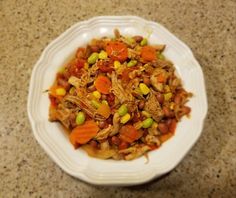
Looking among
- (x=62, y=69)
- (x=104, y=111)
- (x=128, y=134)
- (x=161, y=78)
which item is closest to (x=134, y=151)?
(x=128, y=134)

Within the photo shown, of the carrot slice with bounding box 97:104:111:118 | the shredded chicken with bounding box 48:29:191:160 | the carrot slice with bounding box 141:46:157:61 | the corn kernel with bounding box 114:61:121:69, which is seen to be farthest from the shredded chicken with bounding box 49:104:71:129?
the carrot slice with bounding box 141:46:157:61

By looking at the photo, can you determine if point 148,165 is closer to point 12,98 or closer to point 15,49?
point 12,98

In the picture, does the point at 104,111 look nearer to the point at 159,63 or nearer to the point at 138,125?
the point at 138,125

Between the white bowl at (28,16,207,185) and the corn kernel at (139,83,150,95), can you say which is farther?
the corn kernel at (139,83,150,95)

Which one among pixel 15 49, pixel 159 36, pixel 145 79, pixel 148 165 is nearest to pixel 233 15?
pixel 159 36

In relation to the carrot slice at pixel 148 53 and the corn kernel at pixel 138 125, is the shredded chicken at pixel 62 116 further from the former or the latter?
the carrot slice at pixel 148 53

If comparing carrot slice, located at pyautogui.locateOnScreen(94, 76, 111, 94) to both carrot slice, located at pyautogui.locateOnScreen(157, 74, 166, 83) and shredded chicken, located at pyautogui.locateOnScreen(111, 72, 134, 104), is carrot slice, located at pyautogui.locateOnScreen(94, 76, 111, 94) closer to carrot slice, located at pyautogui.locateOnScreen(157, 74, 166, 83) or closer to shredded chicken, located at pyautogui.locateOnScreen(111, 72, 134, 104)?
shredded chicken, located at pyautogui.locateOnScreen(111, 72, 134, 104)
